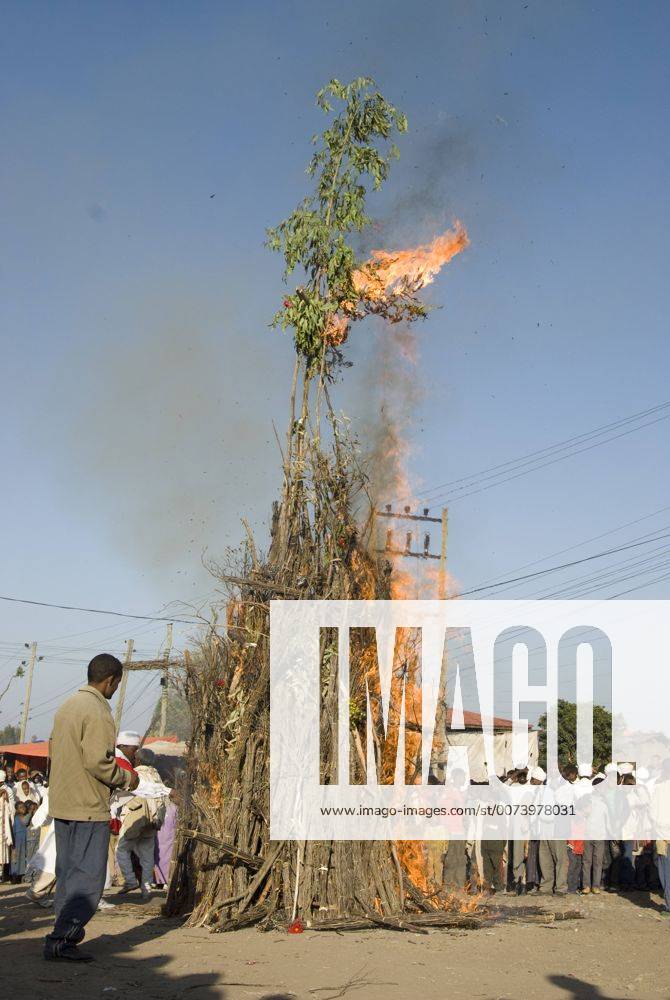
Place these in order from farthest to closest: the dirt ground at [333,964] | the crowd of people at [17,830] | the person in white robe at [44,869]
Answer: the crowd of people at [17,830] → the person in white robe at [44,869] → the dirt ground at [333,964]

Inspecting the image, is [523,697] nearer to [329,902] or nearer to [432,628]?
[432,628]

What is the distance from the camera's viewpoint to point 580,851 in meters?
15.3

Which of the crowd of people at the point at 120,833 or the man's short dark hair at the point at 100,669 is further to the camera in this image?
the crowd of people at the point at 120,833

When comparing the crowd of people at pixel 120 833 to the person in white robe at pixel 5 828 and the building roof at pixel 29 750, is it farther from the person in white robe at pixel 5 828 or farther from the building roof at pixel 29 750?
the building roof at pixel 29 750

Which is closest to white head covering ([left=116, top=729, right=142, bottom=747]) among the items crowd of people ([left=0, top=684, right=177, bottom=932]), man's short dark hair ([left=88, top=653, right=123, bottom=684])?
crowd of people ([left=0, top=684, right=177, bottom=932])

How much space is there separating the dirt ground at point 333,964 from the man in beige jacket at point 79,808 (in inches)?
12.8

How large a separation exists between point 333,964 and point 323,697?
2.63m

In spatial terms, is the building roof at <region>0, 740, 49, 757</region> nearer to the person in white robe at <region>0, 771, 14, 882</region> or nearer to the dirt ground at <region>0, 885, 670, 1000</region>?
the person in white robe at <region>0, 771, 14, 882</region>

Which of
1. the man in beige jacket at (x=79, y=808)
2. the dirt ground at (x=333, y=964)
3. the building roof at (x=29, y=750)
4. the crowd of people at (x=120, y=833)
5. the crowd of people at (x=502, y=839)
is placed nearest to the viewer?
the dirt ground at (x=333, y=964)

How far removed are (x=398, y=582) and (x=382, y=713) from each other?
1.40 metres

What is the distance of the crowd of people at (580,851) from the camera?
15367 millimetres

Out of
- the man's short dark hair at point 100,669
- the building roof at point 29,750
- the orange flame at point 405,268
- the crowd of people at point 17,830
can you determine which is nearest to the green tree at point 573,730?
the building roof at point 29,750

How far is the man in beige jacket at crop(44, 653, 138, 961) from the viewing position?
691 cm

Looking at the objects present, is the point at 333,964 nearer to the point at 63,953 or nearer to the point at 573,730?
the point at 63,953
